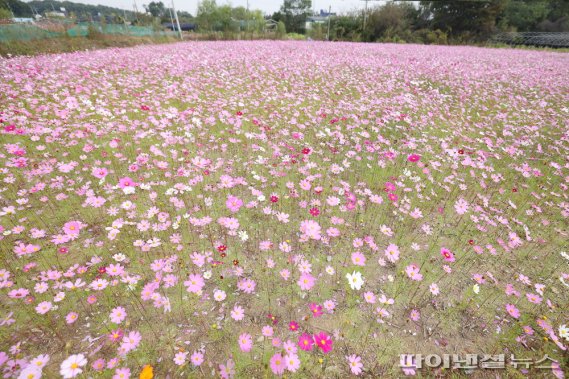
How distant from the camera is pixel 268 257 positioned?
3494 mm

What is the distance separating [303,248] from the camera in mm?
3664

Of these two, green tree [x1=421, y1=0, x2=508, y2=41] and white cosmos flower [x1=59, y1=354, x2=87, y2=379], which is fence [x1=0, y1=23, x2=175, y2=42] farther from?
green tree [x1=421, y1=0, x2=508, y2=41]

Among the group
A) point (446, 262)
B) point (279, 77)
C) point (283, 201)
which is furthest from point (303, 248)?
point (279, 77)

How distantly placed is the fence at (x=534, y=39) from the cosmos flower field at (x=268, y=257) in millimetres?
44282

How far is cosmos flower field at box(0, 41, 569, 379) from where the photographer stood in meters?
2.48


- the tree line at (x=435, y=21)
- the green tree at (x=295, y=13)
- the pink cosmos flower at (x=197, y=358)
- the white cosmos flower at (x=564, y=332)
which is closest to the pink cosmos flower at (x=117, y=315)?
the pink cosmos flower at (x=197, y=358)

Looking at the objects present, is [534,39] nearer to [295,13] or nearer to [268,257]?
[295,13]

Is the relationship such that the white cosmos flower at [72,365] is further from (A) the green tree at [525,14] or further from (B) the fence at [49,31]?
(A) the green tree at [525,14]

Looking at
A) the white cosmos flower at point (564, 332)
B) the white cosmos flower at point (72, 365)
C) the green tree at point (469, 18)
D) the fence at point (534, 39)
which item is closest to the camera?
the white cosmos flower at point (72, 365)

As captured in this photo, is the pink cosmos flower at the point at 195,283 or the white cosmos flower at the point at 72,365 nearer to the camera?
the white cosmos flower at the point at 72,365

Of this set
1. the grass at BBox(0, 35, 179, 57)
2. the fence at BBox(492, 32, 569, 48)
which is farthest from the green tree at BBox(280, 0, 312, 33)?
the grass at BBox(0, 35, 179, 57)

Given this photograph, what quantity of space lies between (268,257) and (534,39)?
54.4 m

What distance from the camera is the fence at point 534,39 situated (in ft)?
116

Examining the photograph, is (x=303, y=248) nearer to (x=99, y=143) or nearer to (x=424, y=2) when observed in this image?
(x=99, y=143)
